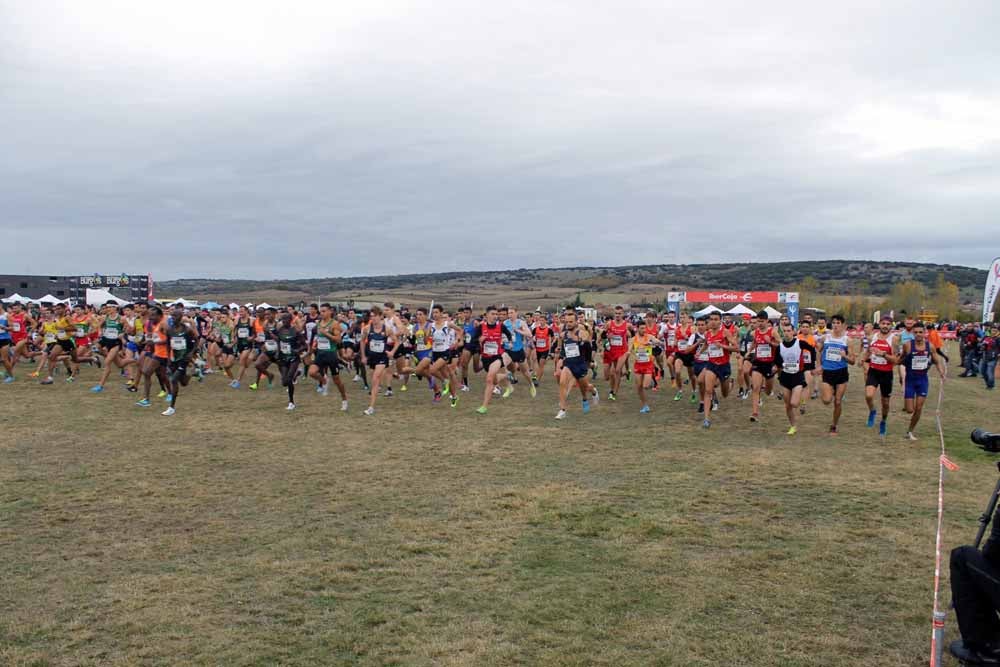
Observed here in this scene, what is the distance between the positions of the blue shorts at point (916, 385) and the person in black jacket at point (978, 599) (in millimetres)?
8854

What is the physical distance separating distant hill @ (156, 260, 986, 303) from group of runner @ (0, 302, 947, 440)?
82.0 m

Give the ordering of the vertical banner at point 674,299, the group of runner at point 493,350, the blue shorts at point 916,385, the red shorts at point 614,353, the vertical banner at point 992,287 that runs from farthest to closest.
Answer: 1. the vertical banner at point 674,299
2. the vertical banner at point 992,287
3. the red shorts at point 614,353
4. the group of runner at point 493,350
5. the blue shorts at point 916,385

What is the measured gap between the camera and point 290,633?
461 centimetres

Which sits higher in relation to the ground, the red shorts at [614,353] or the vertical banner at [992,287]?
the vertical banner at [992,287]

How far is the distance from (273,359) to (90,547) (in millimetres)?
10248

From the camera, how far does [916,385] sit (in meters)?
12.0

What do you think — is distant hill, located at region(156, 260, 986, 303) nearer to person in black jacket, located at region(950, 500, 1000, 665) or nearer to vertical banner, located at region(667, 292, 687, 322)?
vertical banner, located at region(667, 292, 687, 322)

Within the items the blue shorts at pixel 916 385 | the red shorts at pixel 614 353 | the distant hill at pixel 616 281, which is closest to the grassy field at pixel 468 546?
the blue shorts at pixel 916 385

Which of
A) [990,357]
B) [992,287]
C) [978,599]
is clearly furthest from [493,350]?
[992,287]

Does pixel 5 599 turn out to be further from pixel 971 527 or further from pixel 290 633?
pixel 971 527

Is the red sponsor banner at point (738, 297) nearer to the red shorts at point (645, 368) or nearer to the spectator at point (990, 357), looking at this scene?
the spectator at point (990, 357)

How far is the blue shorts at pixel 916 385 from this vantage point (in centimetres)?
1195

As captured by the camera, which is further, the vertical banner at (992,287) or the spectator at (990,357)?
the vertical banner at (992,287)

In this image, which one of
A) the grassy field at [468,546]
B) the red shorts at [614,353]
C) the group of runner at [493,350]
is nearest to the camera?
the grassy field at [468,546]
